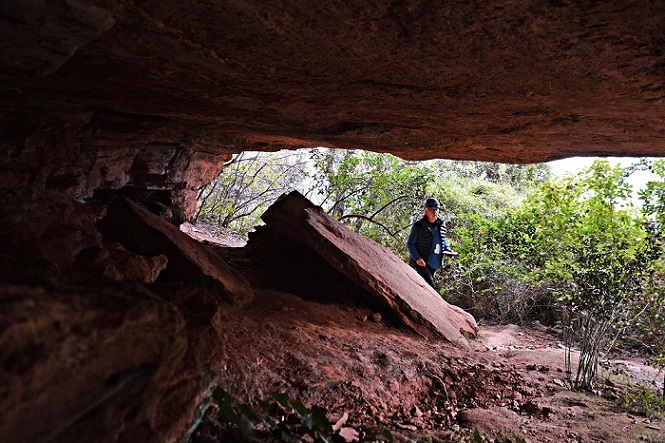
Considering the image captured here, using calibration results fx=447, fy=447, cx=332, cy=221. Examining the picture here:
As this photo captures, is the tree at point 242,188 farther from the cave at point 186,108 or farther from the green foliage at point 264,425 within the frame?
the green foliage at point 264,425

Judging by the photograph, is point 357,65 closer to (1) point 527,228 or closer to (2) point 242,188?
(1) point 527,228

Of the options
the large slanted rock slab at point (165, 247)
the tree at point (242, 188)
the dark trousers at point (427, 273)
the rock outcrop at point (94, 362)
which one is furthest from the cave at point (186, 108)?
the tree at point (242, 188)

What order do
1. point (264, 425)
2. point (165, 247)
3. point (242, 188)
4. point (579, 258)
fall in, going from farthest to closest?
point (242, 188), point (579, 258), point (165, 247), point (264, 425)

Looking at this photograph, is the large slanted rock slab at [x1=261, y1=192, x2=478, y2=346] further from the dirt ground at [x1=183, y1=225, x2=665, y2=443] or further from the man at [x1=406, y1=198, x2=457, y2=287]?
the man at [x1=406, y1=198, x2=457, y2=287]

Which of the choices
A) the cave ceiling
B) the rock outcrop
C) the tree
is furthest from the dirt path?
the tree

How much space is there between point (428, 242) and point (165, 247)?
4671 millimetres

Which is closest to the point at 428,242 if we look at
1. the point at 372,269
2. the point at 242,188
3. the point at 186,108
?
the point at 372,269

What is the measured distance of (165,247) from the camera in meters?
4.41

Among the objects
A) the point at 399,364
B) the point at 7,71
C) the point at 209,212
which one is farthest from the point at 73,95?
the point at 209,212

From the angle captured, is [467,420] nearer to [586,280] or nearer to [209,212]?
[586,280]

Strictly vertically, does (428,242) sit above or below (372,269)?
above

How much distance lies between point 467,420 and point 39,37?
12.0 feet

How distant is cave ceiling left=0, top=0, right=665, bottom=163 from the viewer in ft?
7.45

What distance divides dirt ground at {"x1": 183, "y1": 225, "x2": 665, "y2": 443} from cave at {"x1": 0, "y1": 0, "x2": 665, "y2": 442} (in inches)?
31.2
